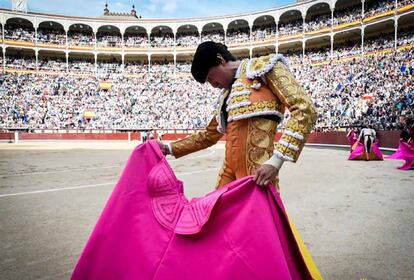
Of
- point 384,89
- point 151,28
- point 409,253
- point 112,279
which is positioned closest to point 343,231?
point 409,253

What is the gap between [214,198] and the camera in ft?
4.58

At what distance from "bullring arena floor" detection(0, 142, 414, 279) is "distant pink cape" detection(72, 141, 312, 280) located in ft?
2.61

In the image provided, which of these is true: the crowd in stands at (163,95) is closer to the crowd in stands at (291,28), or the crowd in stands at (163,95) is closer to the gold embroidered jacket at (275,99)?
the crowd in stands at (291,28)

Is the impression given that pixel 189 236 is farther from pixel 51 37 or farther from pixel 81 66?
pixel 51 37

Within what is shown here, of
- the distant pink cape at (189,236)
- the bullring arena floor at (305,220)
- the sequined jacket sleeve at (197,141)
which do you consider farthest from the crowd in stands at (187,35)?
the distant pink cape at (189,236)

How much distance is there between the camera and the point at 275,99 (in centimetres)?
159

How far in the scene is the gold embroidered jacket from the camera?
1443mm

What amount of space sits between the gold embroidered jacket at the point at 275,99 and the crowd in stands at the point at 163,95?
56.0 feet

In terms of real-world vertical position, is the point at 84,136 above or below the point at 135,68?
below

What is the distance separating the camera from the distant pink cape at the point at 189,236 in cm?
128

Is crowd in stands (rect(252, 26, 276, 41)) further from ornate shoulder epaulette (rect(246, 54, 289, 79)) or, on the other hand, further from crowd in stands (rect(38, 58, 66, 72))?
ornate shoulder epaulette (rect(246, 54, 289, 79))

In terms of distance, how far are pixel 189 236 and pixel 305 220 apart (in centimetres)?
221

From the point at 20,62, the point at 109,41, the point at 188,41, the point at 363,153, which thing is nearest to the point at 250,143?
the point at 363,153

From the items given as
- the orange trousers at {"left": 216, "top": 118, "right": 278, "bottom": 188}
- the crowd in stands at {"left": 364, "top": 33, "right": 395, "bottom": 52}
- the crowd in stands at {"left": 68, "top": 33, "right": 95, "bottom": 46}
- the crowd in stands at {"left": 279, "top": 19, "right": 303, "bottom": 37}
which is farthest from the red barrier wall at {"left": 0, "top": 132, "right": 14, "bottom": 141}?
the crowd in stands at {"left": 364, "top": 33, "right": 395, "bottom": 52}
